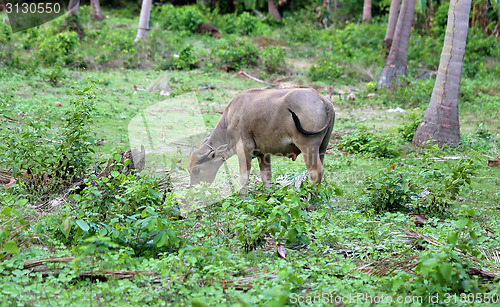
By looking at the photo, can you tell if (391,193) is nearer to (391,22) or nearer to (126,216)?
(126,216)

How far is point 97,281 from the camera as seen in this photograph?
3945mm

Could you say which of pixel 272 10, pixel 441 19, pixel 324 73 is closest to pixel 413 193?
pixel 324 73

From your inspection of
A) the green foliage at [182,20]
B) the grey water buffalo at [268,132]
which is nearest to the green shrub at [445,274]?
the grey water buffalo at [268,132]

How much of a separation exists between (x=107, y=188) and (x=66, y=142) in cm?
134

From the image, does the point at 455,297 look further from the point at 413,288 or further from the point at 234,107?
the point at 234,107

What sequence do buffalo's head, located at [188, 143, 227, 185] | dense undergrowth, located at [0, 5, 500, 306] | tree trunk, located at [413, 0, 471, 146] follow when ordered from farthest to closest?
1. tree trunk, located at [413, 0, 471, 146]
2. buffalo's head, located at [188, 143, 227, 185]
3. dense undergrowth, located at [0, 5, 500, 306]

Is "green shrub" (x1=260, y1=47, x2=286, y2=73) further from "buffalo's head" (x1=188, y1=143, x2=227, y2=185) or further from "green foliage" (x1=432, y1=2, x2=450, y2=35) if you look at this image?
"buffalo's head" (x1=188, y1=143, x2=227, y2=185)

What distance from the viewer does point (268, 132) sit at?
6738 millimetres

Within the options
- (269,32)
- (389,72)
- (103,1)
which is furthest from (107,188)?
(103,1)


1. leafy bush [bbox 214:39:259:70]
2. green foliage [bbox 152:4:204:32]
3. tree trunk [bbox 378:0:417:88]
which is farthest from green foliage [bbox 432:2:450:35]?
green foliage [bbox 152:4:204:32]

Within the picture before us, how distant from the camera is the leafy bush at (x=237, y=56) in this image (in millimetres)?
16641

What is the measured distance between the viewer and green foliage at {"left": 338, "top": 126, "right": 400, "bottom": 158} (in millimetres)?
9242

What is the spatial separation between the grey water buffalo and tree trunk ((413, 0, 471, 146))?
3829mm

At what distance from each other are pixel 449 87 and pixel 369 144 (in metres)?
1.93
